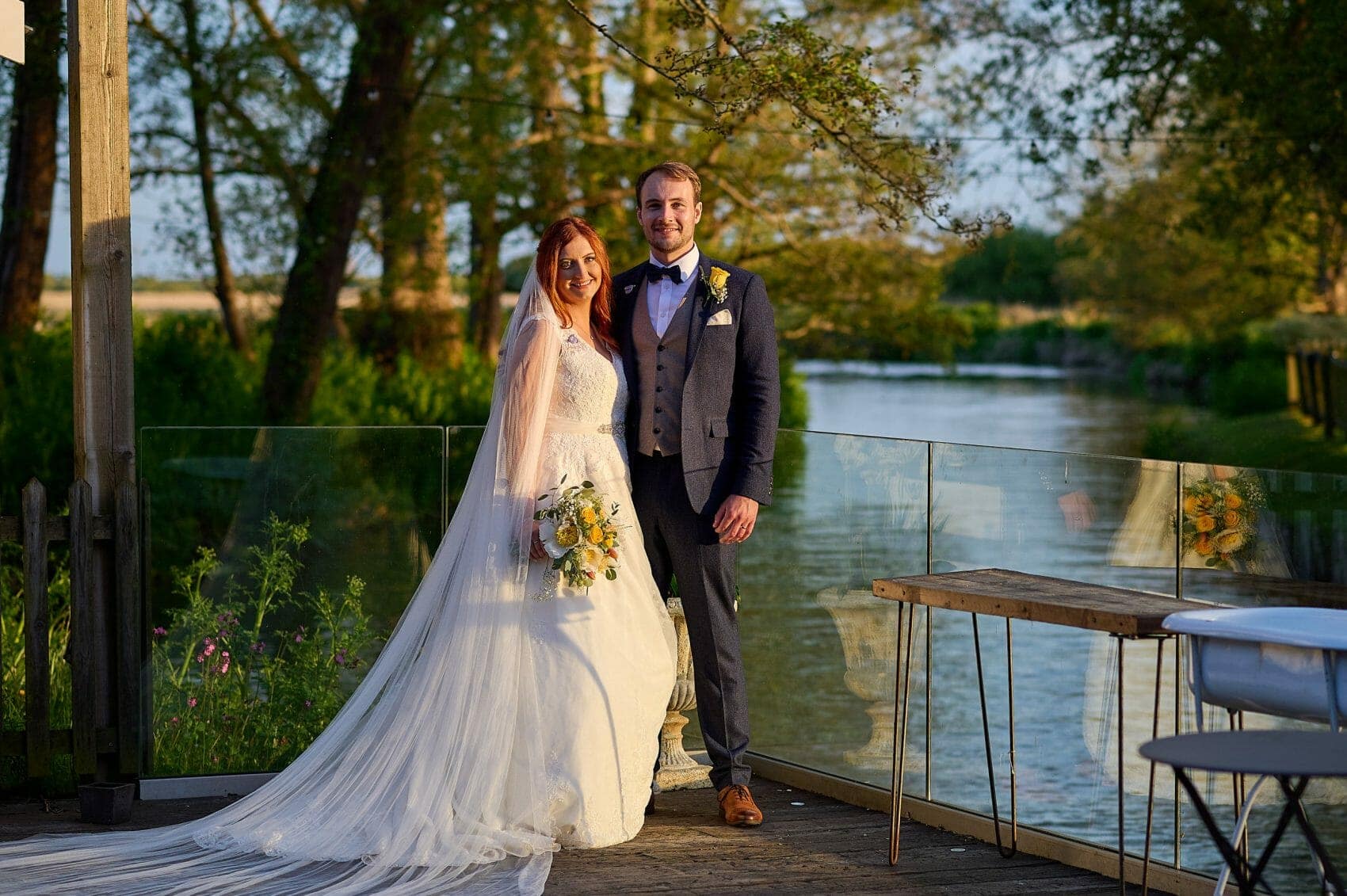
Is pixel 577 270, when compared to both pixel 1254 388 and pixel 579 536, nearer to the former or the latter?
pixel 579 536

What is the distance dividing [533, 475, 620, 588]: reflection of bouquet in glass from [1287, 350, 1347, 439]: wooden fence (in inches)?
638

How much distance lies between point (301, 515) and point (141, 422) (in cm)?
752

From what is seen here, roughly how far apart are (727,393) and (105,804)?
224 centimetres

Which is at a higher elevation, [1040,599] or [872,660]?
[1040,599]

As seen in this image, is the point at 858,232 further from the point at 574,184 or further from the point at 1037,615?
the point at 1037,615

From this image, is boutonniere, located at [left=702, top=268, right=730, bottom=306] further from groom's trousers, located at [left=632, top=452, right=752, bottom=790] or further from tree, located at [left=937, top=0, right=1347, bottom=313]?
tree, located at [left=937, top=0, right=1347, bottom=313]

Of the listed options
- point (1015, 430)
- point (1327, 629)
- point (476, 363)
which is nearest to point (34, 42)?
point (476, 363)

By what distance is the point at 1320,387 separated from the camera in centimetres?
2106

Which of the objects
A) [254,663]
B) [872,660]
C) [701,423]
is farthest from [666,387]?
[254,663]

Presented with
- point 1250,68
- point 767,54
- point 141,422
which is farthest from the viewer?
point 141,422

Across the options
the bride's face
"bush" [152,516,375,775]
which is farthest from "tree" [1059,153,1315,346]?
"bush" [152,516,375,775]

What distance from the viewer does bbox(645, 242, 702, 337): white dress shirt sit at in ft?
15.4

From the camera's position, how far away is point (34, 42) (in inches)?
388

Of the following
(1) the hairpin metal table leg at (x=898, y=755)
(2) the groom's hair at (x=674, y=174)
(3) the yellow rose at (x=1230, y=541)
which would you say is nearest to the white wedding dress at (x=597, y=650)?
(2) the groom's hair at (x=674, y=174)
